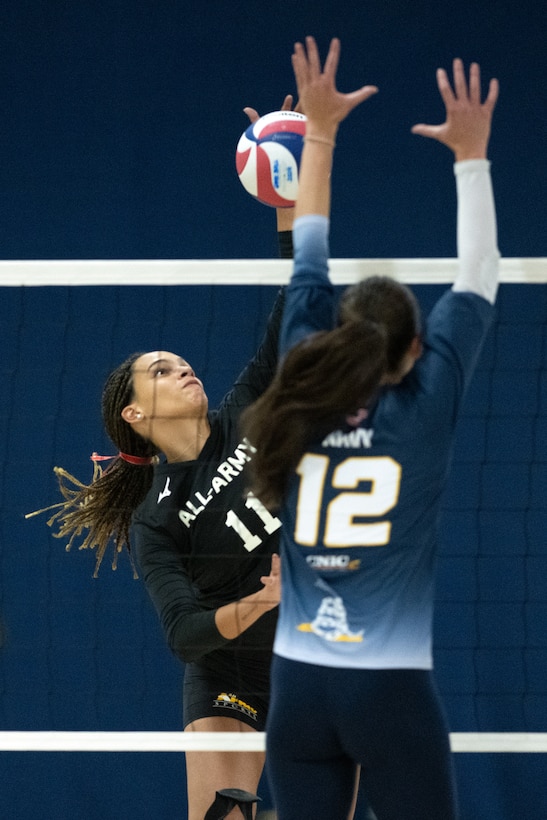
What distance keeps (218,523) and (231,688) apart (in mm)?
504

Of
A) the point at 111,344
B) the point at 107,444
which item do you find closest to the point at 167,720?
the point at 107,444

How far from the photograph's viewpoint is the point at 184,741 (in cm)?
281

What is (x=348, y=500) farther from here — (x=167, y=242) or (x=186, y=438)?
(x=167, y=242)

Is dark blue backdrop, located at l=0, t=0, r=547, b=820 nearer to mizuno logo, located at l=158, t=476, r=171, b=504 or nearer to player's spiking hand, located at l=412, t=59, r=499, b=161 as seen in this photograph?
mizuno logo, located at l=158, t=476, r=171, b=504

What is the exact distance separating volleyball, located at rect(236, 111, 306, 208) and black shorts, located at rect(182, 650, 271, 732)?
4.35ft

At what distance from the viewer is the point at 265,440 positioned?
1949 millimetres

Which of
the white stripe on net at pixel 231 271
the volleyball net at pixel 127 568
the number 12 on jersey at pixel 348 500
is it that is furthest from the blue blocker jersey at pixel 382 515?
the volleyball net at pixel 127 568

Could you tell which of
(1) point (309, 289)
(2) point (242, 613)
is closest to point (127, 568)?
(2) point (242, 613)

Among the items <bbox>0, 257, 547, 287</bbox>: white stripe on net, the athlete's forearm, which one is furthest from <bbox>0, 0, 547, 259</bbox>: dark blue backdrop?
the athlete's forearm

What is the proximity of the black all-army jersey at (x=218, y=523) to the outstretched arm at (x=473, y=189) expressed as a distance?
1.04 m

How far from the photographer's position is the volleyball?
3.01m

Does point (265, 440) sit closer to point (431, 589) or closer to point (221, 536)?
point (431, 589)

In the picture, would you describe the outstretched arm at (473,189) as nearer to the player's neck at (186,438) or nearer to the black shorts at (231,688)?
the player's neck at (186,438)

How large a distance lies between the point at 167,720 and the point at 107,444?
1181 mm
